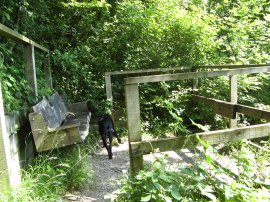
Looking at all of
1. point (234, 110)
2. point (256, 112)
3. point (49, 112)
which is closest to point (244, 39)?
point (234, 110)

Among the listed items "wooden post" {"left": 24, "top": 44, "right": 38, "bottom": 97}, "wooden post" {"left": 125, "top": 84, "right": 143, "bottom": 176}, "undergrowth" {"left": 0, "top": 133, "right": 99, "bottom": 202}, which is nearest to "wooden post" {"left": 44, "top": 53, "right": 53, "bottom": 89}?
"wooden post" {"left": 24, "top": 44, "right": 38, "bottom": 97}

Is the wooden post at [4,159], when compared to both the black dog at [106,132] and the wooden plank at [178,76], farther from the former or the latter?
the black dog at [106,132]

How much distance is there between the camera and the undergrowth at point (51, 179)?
2.54 m

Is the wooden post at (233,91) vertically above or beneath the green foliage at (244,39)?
beneath

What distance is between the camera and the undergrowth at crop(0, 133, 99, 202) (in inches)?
99.8

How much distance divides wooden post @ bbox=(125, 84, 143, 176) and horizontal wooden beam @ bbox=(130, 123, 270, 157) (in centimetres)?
8

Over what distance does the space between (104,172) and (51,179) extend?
1086 mm

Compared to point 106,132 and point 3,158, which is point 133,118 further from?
point 106,132

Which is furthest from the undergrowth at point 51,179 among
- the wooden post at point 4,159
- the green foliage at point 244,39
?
the green foliage at point 244,39

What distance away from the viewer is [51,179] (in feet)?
9.93

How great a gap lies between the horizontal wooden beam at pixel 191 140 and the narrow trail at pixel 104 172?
41 cm

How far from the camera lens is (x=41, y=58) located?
5785mm

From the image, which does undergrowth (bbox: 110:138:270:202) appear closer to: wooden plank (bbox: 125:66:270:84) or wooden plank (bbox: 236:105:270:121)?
wooden plank (bbox: 125:66:270:84)

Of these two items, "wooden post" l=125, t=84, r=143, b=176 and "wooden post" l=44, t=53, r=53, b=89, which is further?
"wooden post" l=44, t=53, r=53, b=89
